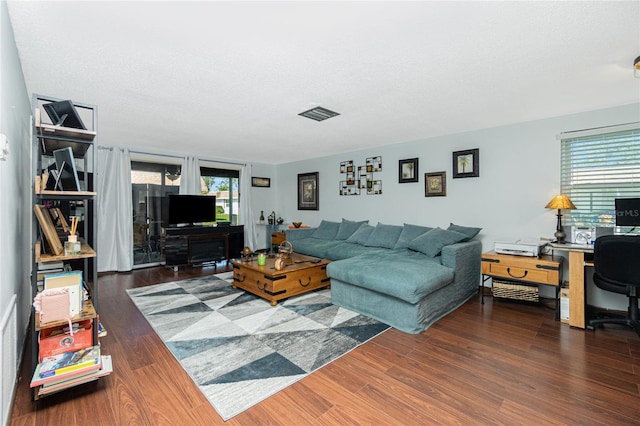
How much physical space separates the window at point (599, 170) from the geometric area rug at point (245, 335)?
8.85 feet

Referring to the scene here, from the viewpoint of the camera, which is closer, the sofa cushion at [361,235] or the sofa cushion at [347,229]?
the sofa cushion at [361,235]

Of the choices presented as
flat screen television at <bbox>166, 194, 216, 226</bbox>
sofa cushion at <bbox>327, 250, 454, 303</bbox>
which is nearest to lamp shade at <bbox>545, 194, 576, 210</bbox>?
sofa cushion at <bbox>327, 250, 454, 303</bbox>

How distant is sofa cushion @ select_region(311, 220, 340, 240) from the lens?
5.46 m

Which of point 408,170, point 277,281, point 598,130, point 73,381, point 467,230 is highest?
point 598,130

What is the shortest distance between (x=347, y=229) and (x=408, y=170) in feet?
4.84

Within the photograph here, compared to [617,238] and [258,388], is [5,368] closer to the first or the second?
[258,388]

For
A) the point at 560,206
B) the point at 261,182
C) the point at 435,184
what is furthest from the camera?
the point at 261,182

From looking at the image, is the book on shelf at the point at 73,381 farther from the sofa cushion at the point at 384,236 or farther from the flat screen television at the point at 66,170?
the sofa cushion at the point at 384,236

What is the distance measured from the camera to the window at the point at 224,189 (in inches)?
247

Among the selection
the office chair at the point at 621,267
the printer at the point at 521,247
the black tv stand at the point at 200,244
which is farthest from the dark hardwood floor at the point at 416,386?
the black tv stand at the point at 200,244

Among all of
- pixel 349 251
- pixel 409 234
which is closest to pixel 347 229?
pixel 349 251

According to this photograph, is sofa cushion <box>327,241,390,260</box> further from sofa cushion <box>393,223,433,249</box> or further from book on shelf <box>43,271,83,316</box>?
book on shelf <box>43,271,83,316</box>

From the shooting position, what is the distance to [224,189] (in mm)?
6523

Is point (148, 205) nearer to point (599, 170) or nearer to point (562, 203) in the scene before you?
point (562, 203)
